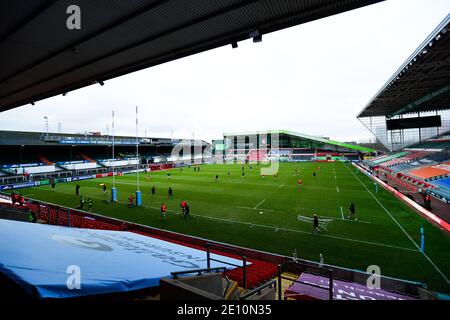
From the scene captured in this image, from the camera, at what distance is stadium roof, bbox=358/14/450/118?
21.4m

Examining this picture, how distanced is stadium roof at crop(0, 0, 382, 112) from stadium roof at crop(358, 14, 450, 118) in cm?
2008

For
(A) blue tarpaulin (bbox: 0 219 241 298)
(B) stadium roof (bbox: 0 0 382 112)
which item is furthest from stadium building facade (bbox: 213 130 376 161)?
(A) blue tarpaulin (bbox: 0 219 241 298)

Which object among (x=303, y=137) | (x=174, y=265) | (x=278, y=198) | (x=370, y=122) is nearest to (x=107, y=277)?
(x=174, y=265)

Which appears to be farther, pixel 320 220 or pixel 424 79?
pixel 424 79

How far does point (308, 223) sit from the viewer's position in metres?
18.4

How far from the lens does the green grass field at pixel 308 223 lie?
1254cm

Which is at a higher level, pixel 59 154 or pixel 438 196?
pixel 59 154

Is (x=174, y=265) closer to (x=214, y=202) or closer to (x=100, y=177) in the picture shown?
(x=214, y=202)

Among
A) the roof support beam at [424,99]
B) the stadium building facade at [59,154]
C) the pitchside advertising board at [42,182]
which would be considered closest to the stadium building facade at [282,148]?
the roof support beam at [424,99]

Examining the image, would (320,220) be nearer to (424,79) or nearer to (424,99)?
(424,79)

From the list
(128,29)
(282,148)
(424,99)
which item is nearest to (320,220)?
(128,29)

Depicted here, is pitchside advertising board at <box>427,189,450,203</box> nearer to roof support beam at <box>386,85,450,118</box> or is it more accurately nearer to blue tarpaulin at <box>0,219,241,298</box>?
roof support beam at <box>386,85,450,118</box>

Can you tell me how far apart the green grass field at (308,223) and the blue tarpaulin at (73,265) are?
9.58 m

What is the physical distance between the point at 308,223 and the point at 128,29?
16.7 meters
